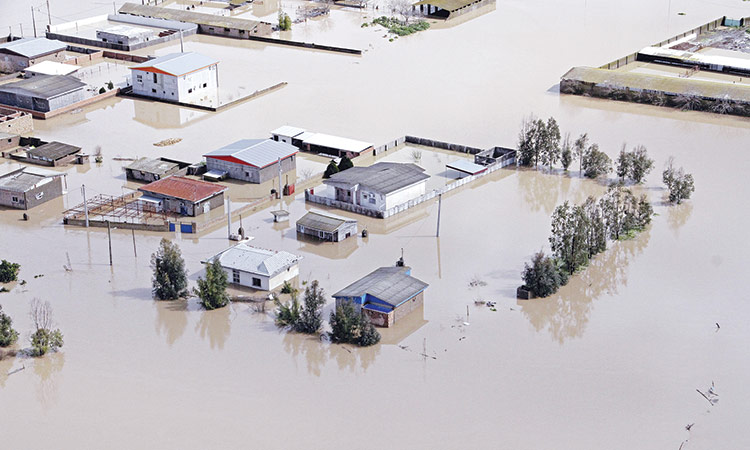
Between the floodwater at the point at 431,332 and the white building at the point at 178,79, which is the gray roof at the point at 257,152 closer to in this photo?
the floodwater at the point at 431,332

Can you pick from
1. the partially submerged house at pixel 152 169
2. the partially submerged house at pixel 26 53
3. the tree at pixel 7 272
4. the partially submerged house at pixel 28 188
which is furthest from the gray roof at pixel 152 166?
the partially submerged house at pixel 26 53

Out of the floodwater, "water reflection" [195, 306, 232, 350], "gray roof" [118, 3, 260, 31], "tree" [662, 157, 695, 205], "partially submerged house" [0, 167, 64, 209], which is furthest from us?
"gray roof" [118, 3, 260, 31]

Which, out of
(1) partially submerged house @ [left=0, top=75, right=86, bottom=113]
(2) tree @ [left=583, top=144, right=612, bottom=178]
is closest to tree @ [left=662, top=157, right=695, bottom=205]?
(2) tree @ [left=583, top=144, right=612, bottom=178]

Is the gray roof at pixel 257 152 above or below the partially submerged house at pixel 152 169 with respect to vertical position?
above

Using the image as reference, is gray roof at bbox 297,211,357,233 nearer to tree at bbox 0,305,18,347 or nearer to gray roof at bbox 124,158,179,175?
gray roof at bbox 124,158,179,175

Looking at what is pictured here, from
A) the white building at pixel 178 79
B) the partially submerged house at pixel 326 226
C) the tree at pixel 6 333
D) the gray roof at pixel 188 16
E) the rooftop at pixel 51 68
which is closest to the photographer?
the tree at pixel 6 333

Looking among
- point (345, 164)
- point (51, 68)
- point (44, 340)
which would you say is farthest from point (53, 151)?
point (44, 340)
